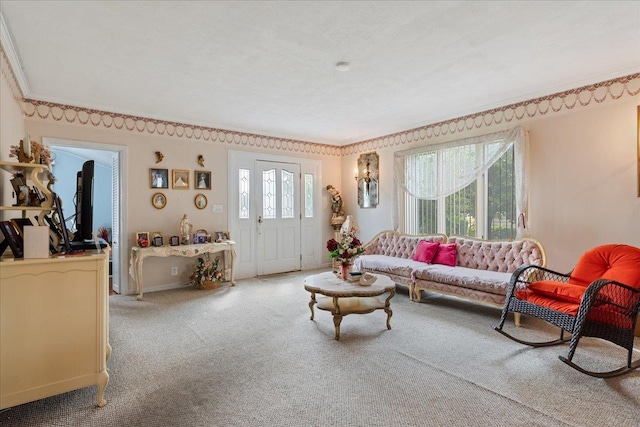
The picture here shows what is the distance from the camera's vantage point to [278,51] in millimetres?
3043

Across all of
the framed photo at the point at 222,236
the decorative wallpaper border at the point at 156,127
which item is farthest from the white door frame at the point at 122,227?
the framed photo at the point at 222,236

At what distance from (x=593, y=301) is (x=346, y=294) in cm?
187

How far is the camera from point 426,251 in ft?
15.9

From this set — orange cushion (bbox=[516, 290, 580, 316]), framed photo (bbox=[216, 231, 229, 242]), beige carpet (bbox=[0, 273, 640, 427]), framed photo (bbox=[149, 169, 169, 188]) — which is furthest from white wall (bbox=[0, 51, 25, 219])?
orange cushion (bbox=[516, 290, 580, 316])

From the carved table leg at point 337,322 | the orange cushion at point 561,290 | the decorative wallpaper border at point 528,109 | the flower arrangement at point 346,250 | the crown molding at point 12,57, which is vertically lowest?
the carved table leg at point 337,322

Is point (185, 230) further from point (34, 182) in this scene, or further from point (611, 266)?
point (611, 266)

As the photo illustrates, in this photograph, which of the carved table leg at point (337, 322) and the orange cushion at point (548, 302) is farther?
the carved table leg at point (337, 322)

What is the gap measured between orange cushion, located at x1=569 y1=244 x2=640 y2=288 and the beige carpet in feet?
1.94

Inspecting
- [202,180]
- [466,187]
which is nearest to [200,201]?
[202,180]

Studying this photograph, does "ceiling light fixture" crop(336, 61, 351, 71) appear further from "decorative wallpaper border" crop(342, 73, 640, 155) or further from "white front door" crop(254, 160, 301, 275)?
"white front door" crop(254, 160, 301, 275)

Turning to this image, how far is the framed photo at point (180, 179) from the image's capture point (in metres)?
5.34

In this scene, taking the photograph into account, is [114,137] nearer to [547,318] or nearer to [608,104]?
[547,318]

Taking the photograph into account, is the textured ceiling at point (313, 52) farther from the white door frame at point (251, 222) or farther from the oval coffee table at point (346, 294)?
the oval coffee table at point (346, 294)

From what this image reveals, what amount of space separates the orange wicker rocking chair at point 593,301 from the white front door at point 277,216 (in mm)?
4009
